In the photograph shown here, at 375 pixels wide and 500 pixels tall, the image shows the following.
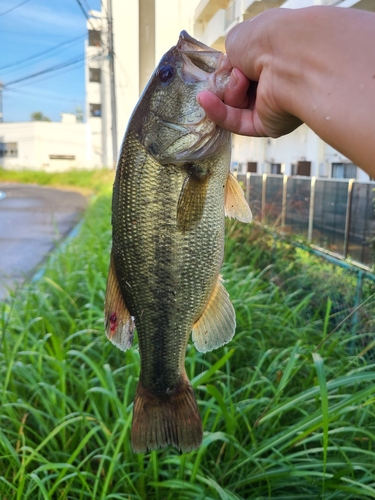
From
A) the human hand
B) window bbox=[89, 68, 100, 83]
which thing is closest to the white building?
window bbox=[89, 68, 100, 83]

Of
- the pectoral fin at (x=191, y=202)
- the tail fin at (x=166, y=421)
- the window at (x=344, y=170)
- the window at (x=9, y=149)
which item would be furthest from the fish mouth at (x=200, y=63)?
the window at (x=9, y=149)

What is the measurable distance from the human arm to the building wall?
2790cm

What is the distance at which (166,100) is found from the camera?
→ 3.56 ft

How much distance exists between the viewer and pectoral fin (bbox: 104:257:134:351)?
1.10 metres

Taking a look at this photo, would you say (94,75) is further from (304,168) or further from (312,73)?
(312,73)

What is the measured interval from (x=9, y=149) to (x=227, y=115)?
100ft

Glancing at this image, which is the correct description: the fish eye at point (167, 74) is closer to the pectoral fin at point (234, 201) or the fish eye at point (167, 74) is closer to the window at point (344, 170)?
the pectoral fin at point (234, 201)

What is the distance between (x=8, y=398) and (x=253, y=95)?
172 centimetres

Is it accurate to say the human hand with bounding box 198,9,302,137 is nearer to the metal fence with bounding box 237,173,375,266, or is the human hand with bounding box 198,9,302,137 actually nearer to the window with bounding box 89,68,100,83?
the metal fence with bounding box 237,173,375,266

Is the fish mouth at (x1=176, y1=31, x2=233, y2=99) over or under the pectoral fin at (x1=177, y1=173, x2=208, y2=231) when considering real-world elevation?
over

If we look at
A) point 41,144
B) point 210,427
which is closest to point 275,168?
point 210,427

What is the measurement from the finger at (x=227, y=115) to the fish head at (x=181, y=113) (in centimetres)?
4

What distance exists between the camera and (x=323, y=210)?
16.4 ft

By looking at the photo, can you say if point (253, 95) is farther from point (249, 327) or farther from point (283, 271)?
point (283, 271)
